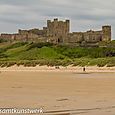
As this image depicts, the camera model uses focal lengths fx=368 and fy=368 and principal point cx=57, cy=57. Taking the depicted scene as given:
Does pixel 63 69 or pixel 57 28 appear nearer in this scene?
pixel 63 69

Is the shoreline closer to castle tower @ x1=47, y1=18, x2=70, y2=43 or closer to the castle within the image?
the castle

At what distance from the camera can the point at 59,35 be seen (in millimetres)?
130375

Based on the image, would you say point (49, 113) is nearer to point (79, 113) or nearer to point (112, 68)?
point (79, 113)

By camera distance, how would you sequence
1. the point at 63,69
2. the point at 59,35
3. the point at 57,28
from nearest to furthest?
the point at 63,69 < the point at 59,35 < the point at 57,28

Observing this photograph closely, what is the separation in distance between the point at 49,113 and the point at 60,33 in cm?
12289

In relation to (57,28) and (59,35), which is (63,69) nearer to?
(59,35)

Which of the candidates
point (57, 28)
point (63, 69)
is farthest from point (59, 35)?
point (63, 69)

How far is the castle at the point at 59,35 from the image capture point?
118 m

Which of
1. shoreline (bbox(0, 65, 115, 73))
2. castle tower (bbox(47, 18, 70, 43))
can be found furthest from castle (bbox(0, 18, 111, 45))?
shoreline (bbox(0, 65, 115, 73))

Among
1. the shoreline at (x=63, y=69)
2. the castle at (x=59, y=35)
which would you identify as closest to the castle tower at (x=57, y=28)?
the castle at (x=59, y=35)

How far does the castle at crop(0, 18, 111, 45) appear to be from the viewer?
388ft

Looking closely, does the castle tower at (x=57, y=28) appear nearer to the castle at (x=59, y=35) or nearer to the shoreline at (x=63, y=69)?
the castle at (x=59, y=35)

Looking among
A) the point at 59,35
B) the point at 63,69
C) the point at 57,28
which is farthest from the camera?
the point at 57,28

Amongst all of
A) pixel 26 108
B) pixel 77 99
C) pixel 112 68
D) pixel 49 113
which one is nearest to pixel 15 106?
pixel 26 108
